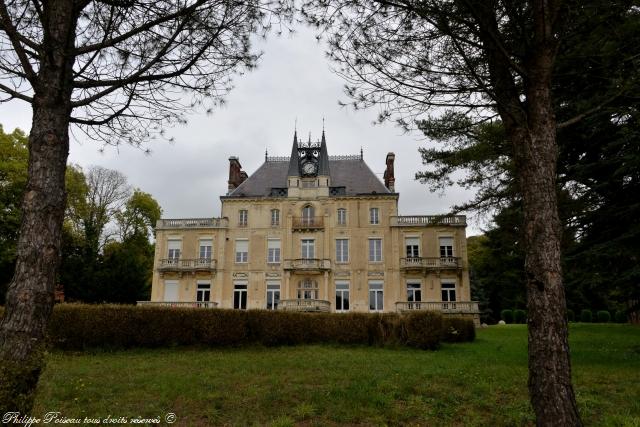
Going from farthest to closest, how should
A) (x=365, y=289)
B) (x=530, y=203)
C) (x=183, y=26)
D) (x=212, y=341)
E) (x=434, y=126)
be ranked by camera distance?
(x=365, y=289) → (x=212, y=341) → (x=434, y=126) → (x=183, y=26) → (x=530, y=203)

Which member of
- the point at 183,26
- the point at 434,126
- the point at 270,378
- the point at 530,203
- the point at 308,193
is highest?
the point at 308,193

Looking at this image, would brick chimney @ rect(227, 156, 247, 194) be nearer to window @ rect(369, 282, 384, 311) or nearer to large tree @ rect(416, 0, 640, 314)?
window @ rect(369, 282, 384, 311)

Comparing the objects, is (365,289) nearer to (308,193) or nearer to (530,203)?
(308,193)

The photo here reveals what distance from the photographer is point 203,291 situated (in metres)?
31.1

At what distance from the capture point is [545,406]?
421 centimetres

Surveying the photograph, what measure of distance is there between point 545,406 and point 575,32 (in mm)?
4437

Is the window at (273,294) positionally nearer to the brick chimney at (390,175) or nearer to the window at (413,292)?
the window at (413,292)

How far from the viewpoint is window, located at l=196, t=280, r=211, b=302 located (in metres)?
31.0

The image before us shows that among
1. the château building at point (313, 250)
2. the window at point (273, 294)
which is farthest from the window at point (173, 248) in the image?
the window at point (273, 294)

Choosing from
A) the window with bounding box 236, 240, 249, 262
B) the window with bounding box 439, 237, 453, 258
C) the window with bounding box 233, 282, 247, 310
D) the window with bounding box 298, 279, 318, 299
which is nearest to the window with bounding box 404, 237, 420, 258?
the window with bounding box 439, 237, 453, 258

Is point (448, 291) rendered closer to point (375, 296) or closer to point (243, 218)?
point (375, 296)

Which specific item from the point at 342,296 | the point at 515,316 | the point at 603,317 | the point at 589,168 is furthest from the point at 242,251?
the point at 603,317

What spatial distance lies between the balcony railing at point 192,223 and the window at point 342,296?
8.85 metres

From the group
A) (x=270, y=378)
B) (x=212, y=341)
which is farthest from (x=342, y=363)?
(x=212, y=341)
